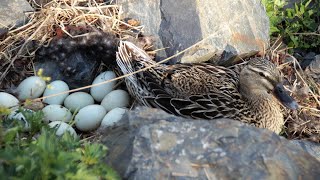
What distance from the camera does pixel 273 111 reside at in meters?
4.85

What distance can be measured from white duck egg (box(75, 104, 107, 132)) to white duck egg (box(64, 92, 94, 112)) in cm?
15

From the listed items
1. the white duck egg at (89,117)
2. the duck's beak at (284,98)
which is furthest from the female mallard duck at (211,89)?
the white duck egg at (89,117)

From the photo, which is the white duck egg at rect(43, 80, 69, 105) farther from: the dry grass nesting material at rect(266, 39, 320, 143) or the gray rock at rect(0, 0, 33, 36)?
the dry grass nesting material at rect(266, 39, 320, 143)

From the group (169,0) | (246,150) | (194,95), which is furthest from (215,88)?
(246,150)

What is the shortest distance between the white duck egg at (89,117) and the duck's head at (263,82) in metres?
1.18

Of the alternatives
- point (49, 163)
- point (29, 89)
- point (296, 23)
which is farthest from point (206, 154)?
point (296, 23)

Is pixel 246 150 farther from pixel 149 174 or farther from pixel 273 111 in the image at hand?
pixel 273 111

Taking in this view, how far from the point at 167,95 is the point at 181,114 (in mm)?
234

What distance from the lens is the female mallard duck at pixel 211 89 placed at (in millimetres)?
4625

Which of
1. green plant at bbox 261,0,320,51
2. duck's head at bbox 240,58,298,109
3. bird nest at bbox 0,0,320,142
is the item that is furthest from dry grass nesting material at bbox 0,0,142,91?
green plant at bbox 261,0,320,51

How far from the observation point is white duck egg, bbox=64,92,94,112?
193 inches

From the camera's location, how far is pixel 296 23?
6242 mm

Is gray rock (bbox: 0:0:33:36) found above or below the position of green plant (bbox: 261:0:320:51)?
above

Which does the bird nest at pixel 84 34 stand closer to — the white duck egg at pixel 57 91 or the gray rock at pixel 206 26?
the gray rock at pixel 206 26
